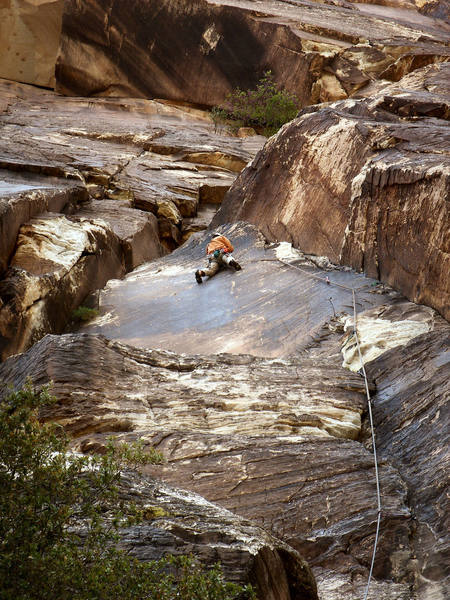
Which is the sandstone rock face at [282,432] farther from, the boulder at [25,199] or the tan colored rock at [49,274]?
the boulder at [25,199]

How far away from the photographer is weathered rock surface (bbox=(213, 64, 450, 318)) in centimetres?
1020

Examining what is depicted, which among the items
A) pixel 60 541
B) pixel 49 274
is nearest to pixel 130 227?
pixel 49 274

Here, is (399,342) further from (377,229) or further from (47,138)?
(47,138)

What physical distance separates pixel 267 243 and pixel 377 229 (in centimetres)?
390

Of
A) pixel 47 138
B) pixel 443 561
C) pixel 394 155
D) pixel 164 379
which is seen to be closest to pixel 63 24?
pixel 47 138

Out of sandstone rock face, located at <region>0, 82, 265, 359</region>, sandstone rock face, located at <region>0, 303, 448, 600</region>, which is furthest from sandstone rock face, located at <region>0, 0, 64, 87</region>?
sandstone rock face, located at <region>0, 303, 448, 600</region>

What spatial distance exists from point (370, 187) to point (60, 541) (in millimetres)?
9693

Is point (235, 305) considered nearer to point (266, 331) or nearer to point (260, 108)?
point (266, 331)

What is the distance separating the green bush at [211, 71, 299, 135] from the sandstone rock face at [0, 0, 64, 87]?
1062cm

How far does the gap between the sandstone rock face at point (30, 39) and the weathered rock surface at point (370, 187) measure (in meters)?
25.1

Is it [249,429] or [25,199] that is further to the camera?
[25,199]

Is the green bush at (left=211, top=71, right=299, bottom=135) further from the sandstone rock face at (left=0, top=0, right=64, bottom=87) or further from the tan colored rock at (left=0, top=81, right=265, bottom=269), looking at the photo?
the sandstone rock face at (left=0, top=0, right=64, bottom=87)

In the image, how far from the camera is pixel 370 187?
1186 centimetres

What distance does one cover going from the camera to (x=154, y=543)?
151 inches
